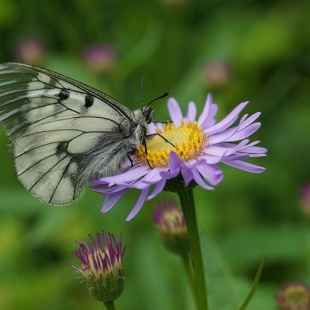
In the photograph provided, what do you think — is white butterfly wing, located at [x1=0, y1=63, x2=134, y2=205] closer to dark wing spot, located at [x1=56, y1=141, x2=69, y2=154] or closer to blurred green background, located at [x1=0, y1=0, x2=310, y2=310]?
dark wing spot, located at [x1=56, y1=141, x2=69, y2=154]

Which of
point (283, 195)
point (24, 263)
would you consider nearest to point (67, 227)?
point (24, 263)

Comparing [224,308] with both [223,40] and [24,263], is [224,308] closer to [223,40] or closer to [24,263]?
[24,263]

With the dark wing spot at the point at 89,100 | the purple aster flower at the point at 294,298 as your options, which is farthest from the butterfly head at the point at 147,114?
the purple aster flower at the point at 294,298

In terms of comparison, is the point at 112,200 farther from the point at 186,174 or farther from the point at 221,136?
the point at 221,136

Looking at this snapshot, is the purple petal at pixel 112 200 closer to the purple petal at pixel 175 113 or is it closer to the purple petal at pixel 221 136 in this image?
the purple petal at pixel 221 136

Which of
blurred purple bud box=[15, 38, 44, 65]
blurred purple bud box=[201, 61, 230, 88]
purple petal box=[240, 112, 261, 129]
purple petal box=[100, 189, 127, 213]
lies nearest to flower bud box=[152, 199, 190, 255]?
purple petal box=[100, 189, 127, 213]

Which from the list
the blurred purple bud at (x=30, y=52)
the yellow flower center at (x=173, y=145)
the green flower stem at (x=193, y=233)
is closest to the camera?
the green flower stem at (x=193, y=233)

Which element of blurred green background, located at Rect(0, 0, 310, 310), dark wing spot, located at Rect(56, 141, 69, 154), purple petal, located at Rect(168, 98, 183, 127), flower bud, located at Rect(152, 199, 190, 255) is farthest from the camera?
blurred green background, located at Rect(0, 0, 310, 310)
